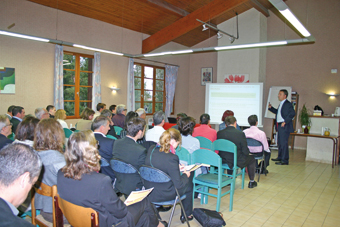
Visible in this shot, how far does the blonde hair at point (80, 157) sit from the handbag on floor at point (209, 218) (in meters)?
1.68

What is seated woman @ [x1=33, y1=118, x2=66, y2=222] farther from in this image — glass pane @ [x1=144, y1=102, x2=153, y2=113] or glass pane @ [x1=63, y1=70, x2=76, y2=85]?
glass pane @ [x1=144, y1=102, x2=153, y2=113]

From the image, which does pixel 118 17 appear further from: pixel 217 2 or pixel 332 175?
pixel 332 175

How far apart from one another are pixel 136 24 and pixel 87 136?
24.5ft

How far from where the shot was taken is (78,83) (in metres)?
7.63

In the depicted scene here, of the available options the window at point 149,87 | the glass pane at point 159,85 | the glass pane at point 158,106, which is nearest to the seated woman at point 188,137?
the window at point 149,87

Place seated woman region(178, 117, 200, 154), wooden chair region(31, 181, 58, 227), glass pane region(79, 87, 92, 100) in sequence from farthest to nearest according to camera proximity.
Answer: glass pane region(79, 87, 92, 100) → seated woman region(178, 117, 200, 154) → wooden chair region(31, 181, 58, 227)

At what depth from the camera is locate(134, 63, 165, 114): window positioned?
376 inches

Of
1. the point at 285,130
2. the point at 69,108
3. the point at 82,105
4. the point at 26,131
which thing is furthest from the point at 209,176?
the point at 82,105

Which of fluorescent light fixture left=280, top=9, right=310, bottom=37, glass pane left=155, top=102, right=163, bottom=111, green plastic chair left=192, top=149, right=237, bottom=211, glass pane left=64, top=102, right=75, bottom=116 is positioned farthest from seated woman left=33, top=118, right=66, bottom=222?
glass pane left=155, top=102, right=163, bottom=111

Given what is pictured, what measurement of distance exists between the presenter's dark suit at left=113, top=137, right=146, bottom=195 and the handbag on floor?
2.71 feet

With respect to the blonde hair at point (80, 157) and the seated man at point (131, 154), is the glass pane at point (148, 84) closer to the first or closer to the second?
the seated man at point (131, 154)

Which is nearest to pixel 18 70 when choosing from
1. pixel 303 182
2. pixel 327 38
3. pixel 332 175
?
pixel 303 182

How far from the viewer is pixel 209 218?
291 cm

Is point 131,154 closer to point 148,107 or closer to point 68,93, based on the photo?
point 68,93
